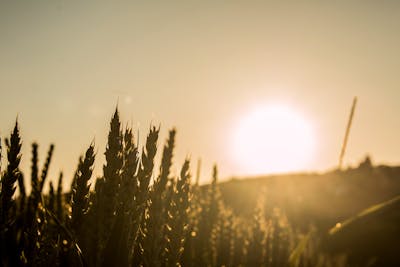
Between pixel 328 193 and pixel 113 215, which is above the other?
pixel 328 193

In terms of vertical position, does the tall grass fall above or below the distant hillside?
below

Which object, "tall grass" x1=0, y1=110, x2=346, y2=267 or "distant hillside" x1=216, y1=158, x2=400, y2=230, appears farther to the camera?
"distant hillside" x1=216, y1=158, x2=400, y2=230

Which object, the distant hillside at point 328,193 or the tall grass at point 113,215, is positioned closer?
the tall grass at point 113,215

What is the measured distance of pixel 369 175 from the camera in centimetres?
2509

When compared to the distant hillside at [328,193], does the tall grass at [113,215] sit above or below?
below

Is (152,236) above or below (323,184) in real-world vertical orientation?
below

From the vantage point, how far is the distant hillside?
67.9 ft

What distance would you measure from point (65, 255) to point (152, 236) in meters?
0.44

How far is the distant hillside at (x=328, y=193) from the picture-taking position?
20.7 metres

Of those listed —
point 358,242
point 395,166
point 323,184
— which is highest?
point 395,166

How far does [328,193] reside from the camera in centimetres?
2441

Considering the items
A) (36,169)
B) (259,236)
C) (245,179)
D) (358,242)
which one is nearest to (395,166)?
(245,179)

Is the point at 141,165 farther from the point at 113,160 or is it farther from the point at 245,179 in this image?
the point at 245,179

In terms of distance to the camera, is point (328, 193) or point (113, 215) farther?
point (328, 193)
